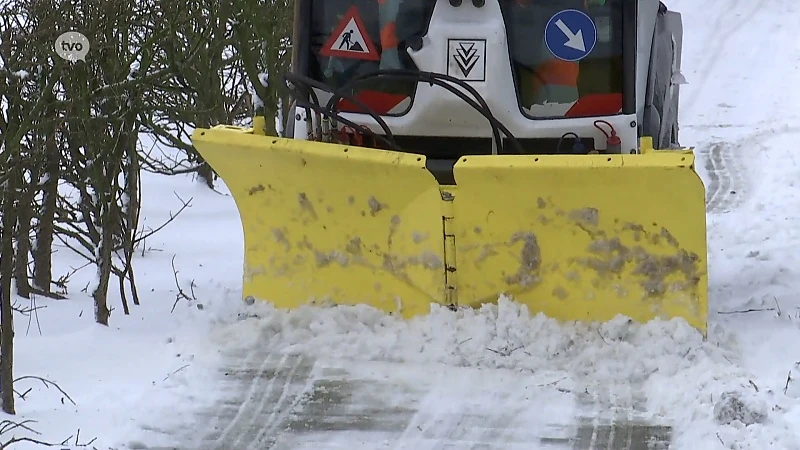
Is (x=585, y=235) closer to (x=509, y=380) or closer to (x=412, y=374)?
(x=509, y=380)

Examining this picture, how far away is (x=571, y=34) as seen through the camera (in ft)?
15.2

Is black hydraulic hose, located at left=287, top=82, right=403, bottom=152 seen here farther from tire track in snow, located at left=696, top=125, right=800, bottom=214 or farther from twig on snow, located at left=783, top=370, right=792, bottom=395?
tire track in snow, located at left=696, top=125, right=800, bottom=214

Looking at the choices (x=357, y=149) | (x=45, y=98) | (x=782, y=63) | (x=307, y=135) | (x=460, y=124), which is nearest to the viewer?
(x=45, y=98)

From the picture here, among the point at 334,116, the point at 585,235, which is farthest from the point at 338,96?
the point at 585,235

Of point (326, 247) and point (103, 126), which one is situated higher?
point (103, 126)

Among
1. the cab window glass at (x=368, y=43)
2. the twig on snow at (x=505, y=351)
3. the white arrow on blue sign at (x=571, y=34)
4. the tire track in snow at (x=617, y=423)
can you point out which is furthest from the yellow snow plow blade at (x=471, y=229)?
the white arrow on blue sign at (x=571, y=34)

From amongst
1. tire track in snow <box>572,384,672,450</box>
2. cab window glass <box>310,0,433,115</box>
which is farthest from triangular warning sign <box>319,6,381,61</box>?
tire track in snow <box>572,384,672,450</box>

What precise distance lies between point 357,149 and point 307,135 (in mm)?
731

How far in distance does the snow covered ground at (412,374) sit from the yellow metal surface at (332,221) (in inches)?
4.4

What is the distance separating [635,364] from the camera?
4.02 m

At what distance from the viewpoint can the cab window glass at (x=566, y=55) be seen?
182 inches

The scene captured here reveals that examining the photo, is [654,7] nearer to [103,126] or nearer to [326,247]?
[326,247]

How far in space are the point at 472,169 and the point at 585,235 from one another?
52 cm

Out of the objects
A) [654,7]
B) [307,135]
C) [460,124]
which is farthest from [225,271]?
[654,7]
